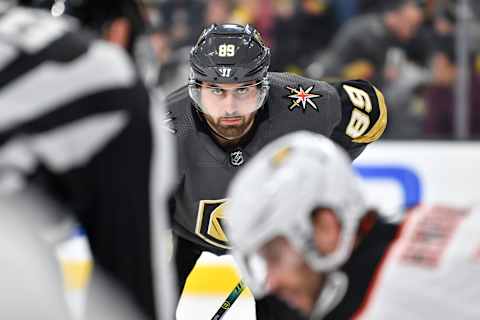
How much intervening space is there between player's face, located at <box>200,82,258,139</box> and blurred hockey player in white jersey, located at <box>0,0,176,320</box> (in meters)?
1.96

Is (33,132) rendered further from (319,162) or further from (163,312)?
(319,162)

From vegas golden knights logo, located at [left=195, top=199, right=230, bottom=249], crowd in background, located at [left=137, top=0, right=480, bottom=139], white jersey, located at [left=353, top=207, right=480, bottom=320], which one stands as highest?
white jersey, located at [left=353, top=207, right=480, bottom=320]

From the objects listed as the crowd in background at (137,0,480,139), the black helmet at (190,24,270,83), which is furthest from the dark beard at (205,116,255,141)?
the crowd in background at (137,0,480,139)

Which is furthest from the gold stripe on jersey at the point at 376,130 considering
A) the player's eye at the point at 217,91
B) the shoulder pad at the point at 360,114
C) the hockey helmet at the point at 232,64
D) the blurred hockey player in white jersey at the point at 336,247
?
the blurred hockey player in white jersey at the point at 336,247

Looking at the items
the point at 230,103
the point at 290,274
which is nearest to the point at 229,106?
the point at 230,103

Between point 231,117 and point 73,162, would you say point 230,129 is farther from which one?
point 73,162

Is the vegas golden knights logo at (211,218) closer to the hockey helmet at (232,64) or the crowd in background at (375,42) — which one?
the hockey helmet at (232,64)

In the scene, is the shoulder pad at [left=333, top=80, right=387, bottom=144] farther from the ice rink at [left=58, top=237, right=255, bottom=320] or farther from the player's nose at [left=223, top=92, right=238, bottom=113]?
the ice rink at [left=58, top=237, right=255, bottom=320]

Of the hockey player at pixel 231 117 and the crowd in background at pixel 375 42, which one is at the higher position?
the hockey player at pixel 231 117

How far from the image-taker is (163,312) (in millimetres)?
1409

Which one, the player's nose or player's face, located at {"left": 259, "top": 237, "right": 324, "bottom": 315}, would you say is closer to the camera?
player's face, located at {"left": 259, "top": 237, "right": 324, "bottom": 315}

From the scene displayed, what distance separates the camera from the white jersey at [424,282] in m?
1.45

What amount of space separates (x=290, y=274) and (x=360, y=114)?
2.04 meters

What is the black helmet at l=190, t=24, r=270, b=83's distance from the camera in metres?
3.37
